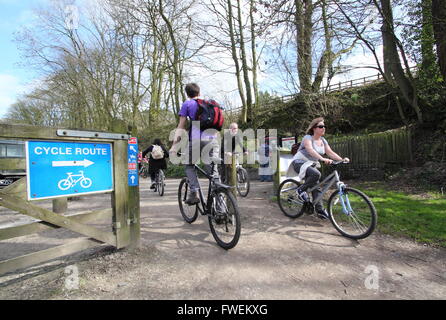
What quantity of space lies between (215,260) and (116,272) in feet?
3.32

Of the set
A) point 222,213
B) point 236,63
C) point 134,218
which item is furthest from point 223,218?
point 236,63

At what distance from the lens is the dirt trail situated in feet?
6.88

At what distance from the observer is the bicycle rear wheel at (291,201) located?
14.3 ft

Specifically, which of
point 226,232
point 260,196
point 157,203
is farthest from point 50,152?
point 260,196

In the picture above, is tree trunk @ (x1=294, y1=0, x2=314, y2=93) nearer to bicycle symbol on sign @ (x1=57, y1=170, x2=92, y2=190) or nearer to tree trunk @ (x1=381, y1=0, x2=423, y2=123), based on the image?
tree trunk @ (x1=381, y1=0, x2=423, y2=123)

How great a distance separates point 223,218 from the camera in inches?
126

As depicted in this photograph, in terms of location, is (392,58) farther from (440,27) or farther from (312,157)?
(312,157)

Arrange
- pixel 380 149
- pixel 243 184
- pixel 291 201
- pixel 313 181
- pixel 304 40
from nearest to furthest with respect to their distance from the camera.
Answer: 1. pixel 313 181
2. pixel 291 201
3. pixel 243 184
4. pixel 304 40
5. pixel 380 149

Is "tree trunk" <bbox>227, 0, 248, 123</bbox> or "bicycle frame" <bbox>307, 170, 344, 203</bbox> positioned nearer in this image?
"bicycle frame" <bbox>307, 170, 344, 203</bbox>

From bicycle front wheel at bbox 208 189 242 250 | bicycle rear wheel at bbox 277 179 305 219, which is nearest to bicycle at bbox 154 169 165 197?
bicycle rear wheel at bbox 277 179 305 219

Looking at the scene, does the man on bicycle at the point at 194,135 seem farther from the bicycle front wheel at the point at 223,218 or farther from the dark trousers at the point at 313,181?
the dark trousers at the point at 313,181

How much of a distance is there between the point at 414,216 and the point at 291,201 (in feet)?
6.87
